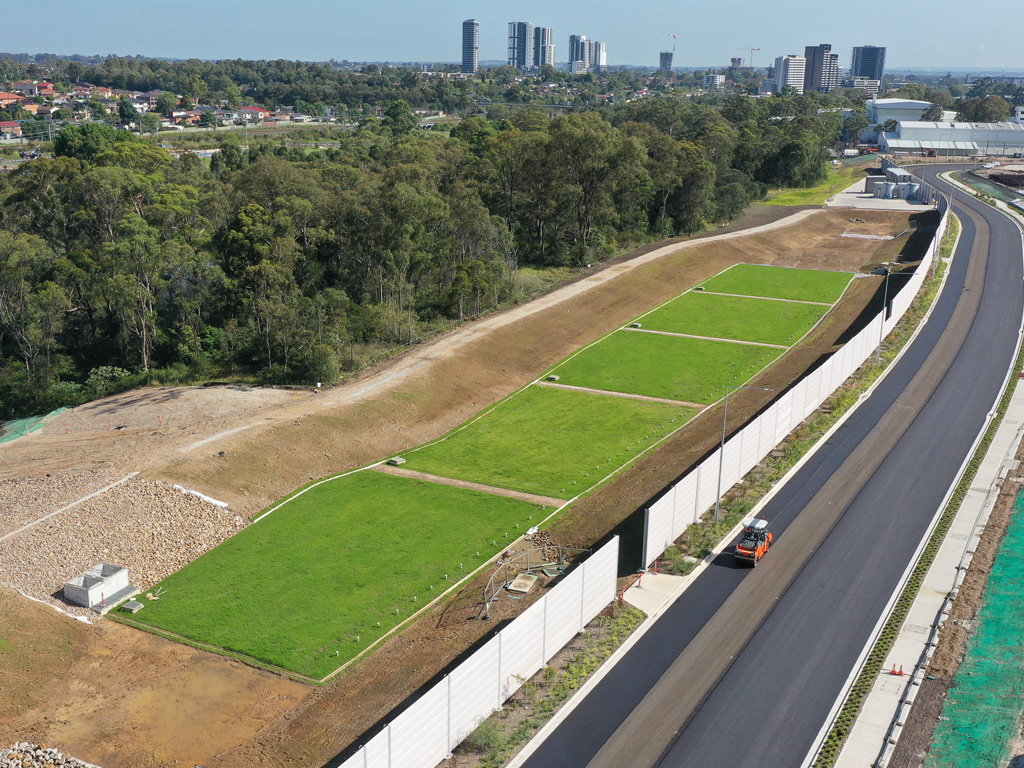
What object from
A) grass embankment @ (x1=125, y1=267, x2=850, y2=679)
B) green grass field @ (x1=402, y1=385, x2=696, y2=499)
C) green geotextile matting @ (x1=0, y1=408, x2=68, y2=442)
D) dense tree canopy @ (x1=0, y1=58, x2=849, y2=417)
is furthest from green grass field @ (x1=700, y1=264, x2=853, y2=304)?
green geotextile matting @ (x1=0, y1=408, x2=68, y2=442)

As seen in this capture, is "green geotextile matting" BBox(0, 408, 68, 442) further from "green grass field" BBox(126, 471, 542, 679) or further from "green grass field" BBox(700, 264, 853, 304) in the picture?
"green grass field" BBox(700, 264, 853, 304)

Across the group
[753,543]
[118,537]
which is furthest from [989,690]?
[118,537]

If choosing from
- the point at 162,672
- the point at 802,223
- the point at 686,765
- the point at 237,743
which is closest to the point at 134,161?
the point at 162,672


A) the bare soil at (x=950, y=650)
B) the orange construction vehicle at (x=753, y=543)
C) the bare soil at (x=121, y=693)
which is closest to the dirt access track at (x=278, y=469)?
the bare soil at (x=121, y=693)

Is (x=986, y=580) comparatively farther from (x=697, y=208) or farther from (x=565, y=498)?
(x=697, y=208)

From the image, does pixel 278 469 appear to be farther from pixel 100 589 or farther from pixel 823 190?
pixel 823 190

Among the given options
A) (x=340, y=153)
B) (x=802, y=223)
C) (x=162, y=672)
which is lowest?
(x=162, y=672)
